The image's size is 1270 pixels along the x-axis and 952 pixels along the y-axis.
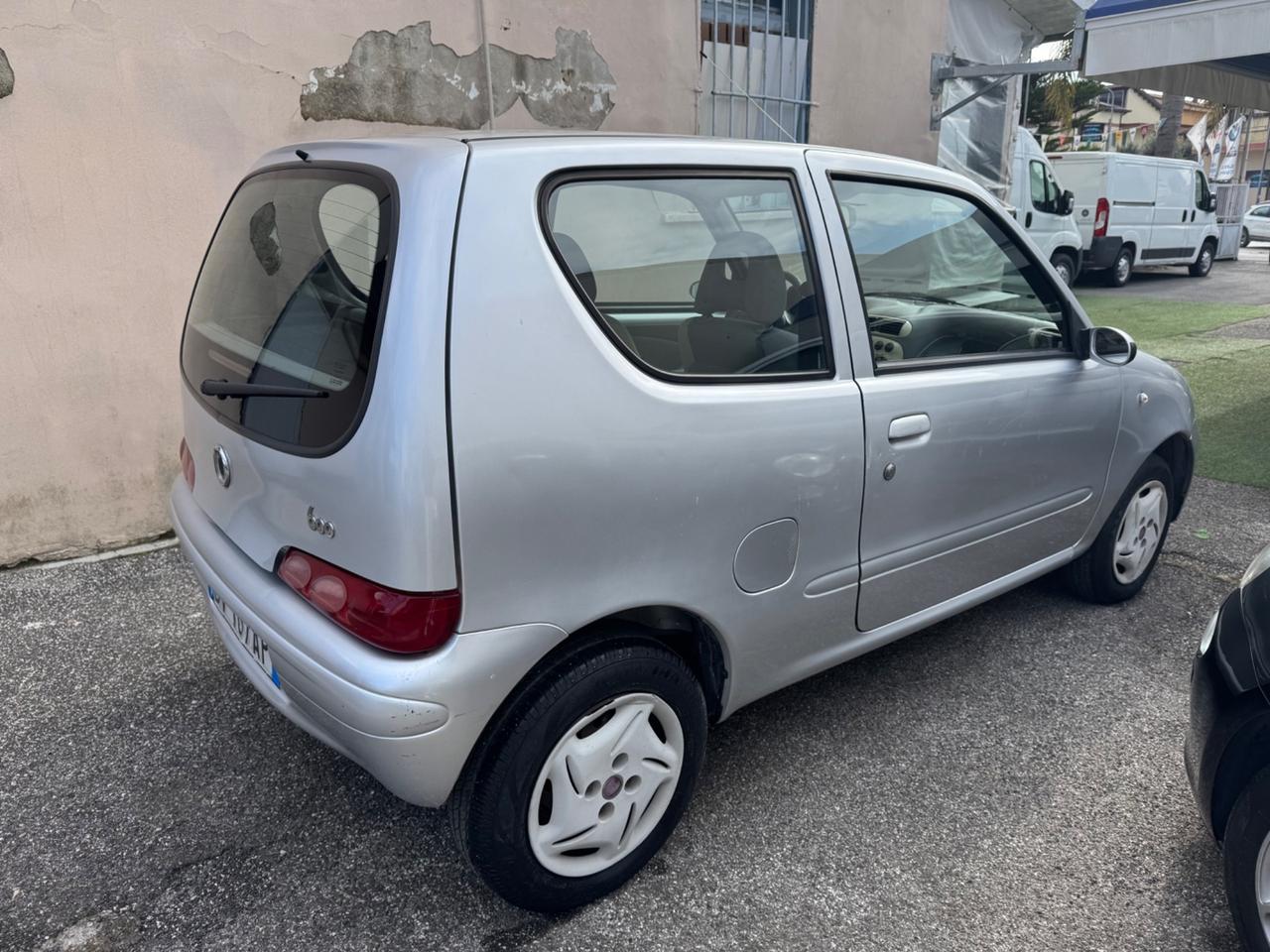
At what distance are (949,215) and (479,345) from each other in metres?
1.78

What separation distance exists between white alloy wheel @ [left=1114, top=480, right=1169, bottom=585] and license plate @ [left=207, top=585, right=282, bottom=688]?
304 centimetres

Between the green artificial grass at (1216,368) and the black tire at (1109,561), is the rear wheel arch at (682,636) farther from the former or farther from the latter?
the green artificial grass at (1216,368)

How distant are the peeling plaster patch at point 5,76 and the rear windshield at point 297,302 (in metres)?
1.96

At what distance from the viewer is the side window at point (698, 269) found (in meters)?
2.00

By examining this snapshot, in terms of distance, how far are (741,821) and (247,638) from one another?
1.36 metres

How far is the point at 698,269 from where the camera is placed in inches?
90.3

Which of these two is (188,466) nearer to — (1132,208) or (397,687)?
(397,687)

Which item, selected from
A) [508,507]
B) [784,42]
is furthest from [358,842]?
[784,42]

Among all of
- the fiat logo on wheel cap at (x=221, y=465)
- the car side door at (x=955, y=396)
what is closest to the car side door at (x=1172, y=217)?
the car side door at (x=955, y=396)

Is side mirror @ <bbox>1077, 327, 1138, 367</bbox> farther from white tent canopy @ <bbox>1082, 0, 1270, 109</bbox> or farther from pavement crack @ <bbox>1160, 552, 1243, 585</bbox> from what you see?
white tent canopy @ <bbox>1082, 0, 1270, 109</bbox>

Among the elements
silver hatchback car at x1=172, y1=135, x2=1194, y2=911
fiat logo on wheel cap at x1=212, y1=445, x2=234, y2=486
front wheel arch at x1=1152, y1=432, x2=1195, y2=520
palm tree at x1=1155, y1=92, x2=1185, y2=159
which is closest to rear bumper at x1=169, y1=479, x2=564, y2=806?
silver hatchback car at x1=172, y1=135, x2=1194, y2=911

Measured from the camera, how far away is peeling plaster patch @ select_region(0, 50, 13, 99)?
11.9 ft

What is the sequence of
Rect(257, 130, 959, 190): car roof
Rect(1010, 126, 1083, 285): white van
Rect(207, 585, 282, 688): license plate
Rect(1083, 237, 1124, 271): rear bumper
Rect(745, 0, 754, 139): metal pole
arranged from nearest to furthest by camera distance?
Rect(257, 130, 959, 190): car roof, Rect(207, 585, 282, 688): license plate, Rect(745, 0, 754, 139): metal pole, Rect(1010, 126, 1083, 285): white van, Rect(1083, 237, 1124, 271): rear bumper

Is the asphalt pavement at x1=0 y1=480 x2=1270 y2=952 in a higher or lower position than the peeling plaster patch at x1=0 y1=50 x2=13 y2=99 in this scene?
lower
